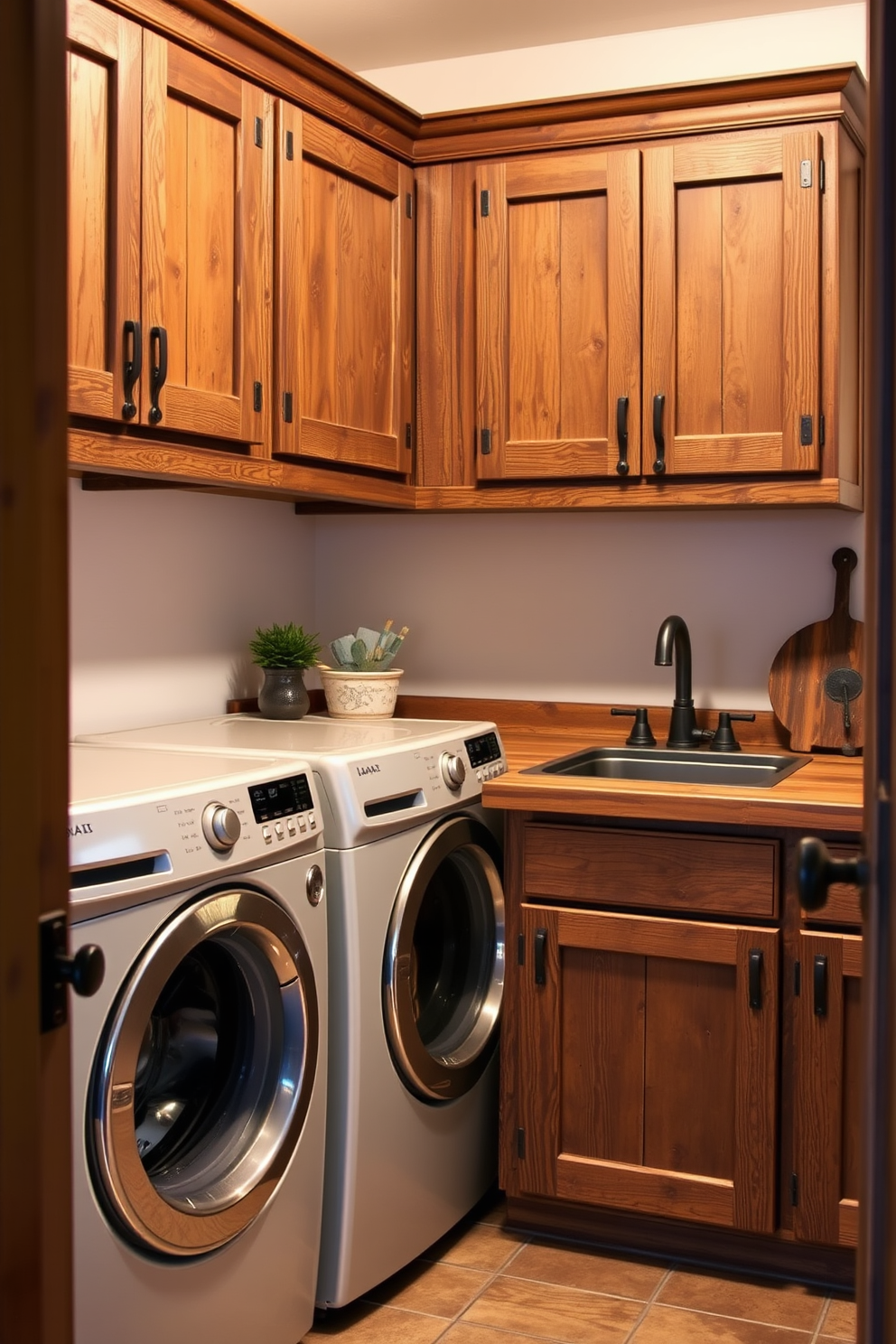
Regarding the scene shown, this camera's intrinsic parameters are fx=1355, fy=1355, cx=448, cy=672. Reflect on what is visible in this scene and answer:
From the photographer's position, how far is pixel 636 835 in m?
2.50

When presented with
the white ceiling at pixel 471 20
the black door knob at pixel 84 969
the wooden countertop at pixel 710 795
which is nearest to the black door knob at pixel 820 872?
the black door knob at pixel 84 969

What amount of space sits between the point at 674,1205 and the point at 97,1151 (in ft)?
4.00

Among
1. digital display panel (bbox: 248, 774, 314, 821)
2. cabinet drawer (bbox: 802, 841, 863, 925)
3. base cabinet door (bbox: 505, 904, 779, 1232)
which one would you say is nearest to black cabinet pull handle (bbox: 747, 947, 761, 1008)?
base cabinet door (bbox: 505, 904, 779, 1232)

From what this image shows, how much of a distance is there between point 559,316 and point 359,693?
94 cm

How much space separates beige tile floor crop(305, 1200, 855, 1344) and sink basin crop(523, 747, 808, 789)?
0.95m

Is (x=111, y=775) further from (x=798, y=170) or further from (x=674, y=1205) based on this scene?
(x=798, y=170)

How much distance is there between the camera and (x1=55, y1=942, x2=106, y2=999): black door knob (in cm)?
107

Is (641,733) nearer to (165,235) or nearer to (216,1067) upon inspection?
(216,1067)

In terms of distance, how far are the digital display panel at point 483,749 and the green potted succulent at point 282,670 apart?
0.44m

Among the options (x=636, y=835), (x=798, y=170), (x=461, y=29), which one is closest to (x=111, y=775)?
(x=636, y=835)

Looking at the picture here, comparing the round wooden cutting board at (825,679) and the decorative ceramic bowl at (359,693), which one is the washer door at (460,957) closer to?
the decorative ceramic bowl at (359,693)

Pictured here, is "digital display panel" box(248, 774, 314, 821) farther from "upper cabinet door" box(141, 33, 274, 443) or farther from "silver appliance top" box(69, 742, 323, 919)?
"upper cabinet door" box(141, 33, 274, 443)

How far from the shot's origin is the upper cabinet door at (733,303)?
2.75 metres

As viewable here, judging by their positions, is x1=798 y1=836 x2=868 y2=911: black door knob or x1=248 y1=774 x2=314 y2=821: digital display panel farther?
x1=248 y1=774 x2=314 y2=821: digital display panel
